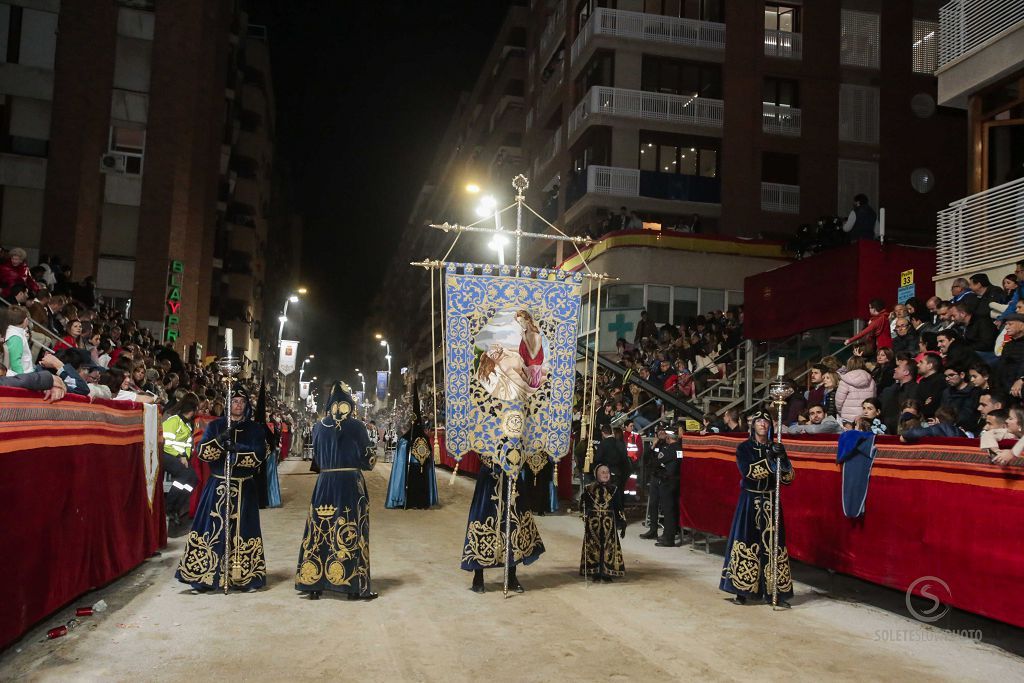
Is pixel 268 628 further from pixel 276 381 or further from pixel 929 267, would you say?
pixel 276 381

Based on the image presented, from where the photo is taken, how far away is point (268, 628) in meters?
7.63

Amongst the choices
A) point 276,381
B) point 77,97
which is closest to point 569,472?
point 77,97

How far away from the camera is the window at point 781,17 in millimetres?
33906

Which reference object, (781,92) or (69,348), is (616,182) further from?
(69,348)

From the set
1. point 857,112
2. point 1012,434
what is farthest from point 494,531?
point 857,112

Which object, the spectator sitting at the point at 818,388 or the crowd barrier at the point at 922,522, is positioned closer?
the crowd barrier at the point at 922,522

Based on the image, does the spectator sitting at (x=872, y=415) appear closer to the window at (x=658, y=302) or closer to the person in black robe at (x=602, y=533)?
the person in black robe at (x=602, y=533)

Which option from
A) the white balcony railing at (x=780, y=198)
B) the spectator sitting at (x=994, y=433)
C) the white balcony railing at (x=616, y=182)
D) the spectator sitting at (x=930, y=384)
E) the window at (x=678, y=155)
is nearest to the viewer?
the spectator sitting at (x=994, y=433)

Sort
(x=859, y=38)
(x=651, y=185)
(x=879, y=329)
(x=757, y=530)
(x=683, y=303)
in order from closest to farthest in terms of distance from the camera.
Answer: (x=757, y=530) < (x=879, y=329) < (x=683, y=303) < (x=651, y=185) < (x=859, y=38)

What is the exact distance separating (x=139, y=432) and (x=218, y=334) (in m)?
43.8

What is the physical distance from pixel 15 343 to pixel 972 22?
17.7 meters

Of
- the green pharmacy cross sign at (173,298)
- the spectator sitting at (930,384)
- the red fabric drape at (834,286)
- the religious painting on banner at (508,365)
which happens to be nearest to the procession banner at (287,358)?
the green pharmacy cross sign at (173,298)

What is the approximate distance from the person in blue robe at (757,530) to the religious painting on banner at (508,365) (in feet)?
7.11

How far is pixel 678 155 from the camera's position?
3422 cm
